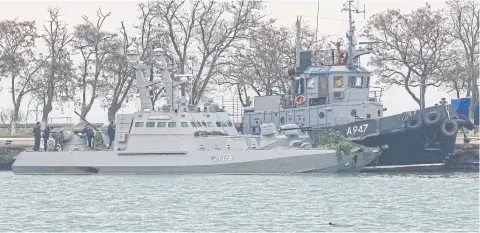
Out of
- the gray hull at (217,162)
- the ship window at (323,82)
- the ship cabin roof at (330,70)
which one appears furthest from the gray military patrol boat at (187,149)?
the ship cabin roof at (330,70)

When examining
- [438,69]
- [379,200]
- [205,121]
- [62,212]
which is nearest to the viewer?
[62,212]

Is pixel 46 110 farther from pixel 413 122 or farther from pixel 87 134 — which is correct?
pixel 413 122

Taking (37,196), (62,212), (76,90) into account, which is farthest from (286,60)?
(62,212)

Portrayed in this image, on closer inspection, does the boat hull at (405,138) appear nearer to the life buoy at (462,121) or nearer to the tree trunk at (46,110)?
the life buoy at (462,121)

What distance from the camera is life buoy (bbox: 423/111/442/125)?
175 feet

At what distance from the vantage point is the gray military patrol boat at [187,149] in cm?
5103

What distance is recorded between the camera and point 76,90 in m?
73.9

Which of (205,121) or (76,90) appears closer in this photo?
(205,121)

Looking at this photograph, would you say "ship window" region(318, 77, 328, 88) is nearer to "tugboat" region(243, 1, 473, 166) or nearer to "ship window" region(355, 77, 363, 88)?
"tugboat" region(243, 1, 473, 166)

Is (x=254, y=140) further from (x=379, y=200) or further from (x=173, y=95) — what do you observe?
(x=379, y=200)

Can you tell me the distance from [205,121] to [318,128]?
5030mm

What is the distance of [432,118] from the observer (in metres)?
53.6

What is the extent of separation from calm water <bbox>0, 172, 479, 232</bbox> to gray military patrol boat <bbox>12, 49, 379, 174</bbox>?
1.33 meters

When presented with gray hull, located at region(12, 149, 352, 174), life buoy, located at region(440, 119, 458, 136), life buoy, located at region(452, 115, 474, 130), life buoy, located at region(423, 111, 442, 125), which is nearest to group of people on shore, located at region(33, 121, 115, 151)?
gray hull, located at region(12, 149, 352, 174)
